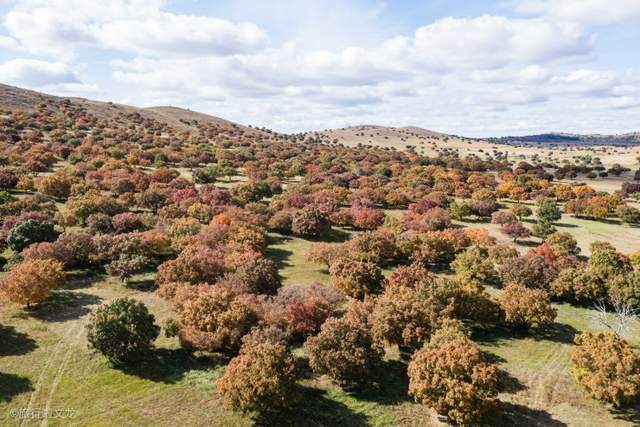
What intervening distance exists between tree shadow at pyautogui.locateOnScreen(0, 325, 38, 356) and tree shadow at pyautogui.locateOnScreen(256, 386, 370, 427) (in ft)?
65.4

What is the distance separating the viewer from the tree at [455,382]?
79.8ft

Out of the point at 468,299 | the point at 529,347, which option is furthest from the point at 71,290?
the point at 529,347

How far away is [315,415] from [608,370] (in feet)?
63.4

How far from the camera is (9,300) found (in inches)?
1521

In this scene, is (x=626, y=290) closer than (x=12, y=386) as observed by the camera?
No

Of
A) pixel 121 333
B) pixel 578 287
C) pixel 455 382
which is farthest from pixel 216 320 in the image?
pixel 578 287

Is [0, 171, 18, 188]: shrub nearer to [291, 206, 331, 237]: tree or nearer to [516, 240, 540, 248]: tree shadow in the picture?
[291, 206, 331, 237]: tree

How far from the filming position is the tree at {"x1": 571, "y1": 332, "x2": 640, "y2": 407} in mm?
26062

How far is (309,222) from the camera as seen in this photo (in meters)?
61.9

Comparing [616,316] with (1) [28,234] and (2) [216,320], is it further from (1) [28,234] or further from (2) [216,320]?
(1) [28,234]

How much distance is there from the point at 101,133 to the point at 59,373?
128 metres

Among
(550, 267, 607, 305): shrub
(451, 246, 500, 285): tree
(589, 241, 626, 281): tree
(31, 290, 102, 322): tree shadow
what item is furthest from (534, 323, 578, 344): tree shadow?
(31, 290, 102, 322): tree shadow

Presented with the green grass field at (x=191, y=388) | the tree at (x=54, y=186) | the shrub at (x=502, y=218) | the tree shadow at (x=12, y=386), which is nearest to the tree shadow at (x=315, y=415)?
the green grass field at (x=191, y=388)

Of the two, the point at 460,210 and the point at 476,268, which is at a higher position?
the point at 460,210
